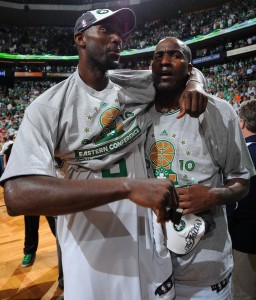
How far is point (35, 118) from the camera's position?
1048 mm

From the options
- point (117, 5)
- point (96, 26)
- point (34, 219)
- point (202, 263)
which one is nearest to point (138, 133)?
point (96, 26)

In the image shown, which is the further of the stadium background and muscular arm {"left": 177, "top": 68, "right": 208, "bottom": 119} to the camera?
the stadium background

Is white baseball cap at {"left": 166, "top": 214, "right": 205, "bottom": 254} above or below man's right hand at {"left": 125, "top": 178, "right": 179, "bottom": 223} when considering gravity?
below

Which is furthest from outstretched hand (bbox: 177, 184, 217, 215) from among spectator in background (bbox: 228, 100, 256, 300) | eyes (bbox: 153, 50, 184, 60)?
spectator in background (bbox: 228, 100, 256, 300)

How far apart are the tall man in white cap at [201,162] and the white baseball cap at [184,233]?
0.10ft

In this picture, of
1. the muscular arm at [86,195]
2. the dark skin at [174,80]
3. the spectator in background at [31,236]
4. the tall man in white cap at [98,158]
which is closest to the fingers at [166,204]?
the muscular arm at [86,195]

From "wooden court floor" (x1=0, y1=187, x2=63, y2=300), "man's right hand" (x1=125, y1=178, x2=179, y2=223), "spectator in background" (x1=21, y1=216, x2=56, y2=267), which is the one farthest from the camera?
"spectator in background" (x1=21, y1=216, x2=56, y2=267)

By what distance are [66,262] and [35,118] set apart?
0.56 metres

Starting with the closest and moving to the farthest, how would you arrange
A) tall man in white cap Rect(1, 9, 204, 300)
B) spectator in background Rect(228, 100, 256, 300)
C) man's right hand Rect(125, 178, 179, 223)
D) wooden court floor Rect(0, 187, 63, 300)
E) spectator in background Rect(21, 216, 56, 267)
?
man's right hand Rect(125, 178, 179, 223) < tall man in white cap Rect(1, 9, 204, 300) < spectator in background Rect(228, 100, 256, 300) < wooden court floor Rect(0, 187, 63, 300) < spectator in background Rect(21, 216, 56, 267)

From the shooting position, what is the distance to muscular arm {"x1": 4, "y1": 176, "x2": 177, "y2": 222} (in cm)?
82

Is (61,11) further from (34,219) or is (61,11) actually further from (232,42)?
(34,219)

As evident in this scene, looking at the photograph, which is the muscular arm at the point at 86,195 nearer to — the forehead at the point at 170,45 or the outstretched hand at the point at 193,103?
the outstretched hand at the point at 193,103

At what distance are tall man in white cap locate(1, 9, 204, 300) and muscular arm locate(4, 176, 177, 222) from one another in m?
0.11

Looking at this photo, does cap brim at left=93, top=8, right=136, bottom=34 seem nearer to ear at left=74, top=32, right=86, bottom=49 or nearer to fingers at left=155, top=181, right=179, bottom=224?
ear at left=74, top=32, right=86, bottom=49
